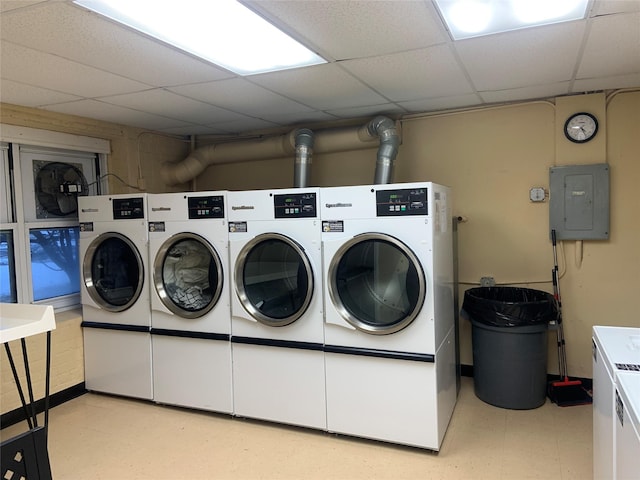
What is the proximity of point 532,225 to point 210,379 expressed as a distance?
9.55 feet

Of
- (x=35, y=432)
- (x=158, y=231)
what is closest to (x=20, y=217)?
(x=158, y=231)

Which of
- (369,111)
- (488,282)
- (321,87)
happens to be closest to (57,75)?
(321,87)

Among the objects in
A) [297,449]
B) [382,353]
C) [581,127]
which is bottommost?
[297,449]

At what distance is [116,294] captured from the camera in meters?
3.89

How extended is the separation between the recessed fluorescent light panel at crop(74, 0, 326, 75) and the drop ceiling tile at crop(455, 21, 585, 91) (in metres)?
0.91

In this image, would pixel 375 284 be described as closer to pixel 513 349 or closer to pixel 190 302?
pixel 513 349

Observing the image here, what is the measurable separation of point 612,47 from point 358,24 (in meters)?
1.51

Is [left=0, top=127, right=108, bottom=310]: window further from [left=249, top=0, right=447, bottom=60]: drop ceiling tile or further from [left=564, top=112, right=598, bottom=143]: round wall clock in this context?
[left=564, top=112, right=598, bottom=143]: round wall clock

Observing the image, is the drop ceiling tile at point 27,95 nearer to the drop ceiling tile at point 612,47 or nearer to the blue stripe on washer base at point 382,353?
the blue stripe on washer base at point 382,353

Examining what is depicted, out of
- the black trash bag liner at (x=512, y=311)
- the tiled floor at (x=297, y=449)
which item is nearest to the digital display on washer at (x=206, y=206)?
the tiled floor at (x=297, y=449)

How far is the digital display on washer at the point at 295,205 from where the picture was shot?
10.0ft

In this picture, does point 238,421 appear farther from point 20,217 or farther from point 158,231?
point 20,217

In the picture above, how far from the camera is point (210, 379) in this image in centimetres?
345

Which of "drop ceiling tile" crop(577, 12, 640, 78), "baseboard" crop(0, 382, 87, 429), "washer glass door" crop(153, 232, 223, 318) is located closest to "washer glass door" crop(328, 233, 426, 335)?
"washer glass door" crop(153, 232, 223, 318)
